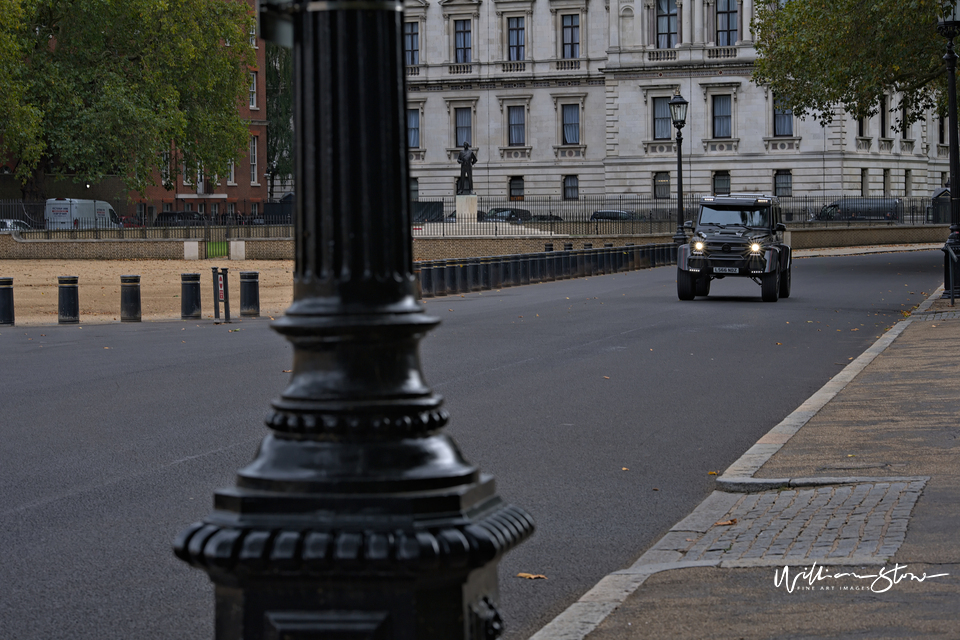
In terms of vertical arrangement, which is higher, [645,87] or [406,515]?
[645,87]

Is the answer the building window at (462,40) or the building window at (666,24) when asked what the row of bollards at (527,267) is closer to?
the building window at (666,24)

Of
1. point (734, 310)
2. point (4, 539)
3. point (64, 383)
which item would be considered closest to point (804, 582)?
point (4, 539)

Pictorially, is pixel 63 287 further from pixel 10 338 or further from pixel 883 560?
pixel 883 560

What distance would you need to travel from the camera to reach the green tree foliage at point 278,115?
87.7 meters

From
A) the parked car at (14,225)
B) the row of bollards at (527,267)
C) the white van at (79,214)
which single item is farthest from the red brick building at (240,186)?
the row of bollards at (527,267)

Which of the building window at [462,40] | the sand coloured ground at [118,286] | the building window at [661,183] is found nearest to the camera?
the sand coloured ground at [118,286]

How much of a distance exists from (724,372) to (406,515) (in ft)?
40.8

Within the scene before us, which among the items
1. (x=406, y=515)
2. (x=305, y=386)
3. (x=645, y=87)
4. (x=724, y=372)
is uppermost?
(x=645, y=87)

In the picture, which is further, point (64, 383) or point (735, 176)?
point (735, 176)

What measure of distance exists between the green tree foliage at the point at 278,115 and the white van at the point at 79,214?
68.9 feet

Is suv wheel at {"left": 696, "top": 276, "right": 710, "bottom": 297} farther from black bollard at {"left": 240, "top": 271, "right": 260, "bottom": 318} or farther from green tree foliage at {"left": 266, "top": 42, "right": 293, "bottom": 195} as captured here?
green tree foliage at {"left": 266, "top": 42, "right": 293, "bottom": 195}

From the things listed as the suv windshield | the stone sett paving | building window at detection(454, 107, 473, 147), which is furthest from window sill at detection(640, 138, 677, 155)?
the stone sett paving

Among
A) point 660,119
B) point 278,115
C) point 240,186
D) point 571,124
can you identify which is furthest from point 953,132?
point 278,115

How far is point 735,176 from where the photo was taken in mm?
76062
